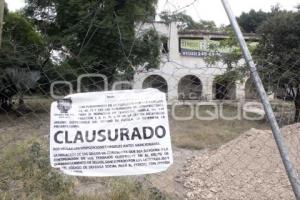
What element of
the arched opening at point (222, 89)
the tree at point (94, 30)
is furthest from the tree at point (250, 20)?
the arched opening at point (222, 89)

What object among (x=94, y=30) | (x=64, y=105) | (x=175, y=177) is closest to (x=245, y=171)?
(x=175, y=177)

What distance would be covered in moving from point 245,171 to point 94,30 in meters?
4.28

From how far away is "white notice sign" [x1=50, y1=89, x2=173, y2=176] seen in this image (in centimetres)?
229

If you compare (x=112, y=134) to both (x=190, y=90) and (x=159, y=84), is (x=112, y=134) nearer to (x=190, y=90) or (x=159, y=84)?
(x=159, y=84)

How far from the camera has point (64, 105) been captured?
91.8 inches

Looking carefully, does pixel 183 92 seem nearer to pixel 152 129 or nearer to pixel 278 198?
pixel 152 129

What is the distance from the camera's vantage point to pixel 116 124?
2.30 meters

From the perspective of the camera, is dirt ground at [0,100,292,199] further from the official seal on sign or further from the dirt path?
the official seal on sign

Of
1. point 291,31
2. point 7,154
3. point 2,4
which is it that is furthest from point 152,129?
point 291,31

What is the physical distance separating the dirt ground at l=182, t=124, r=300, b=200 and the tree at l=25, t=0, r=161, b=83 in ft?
7.00

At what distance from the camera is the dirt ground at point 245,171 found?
484 cm

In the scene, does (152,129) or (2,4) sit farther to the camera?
(152,129)

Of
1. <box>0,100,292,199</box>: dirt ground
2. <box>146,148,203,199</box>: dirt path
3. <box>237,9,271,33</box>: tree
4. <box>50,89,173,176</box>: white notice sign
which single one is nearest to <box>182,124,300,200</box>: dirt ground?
<box>0,100,292,199</box>: dirt ground

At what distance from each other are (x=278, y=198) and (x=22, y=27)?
12.3 meters
